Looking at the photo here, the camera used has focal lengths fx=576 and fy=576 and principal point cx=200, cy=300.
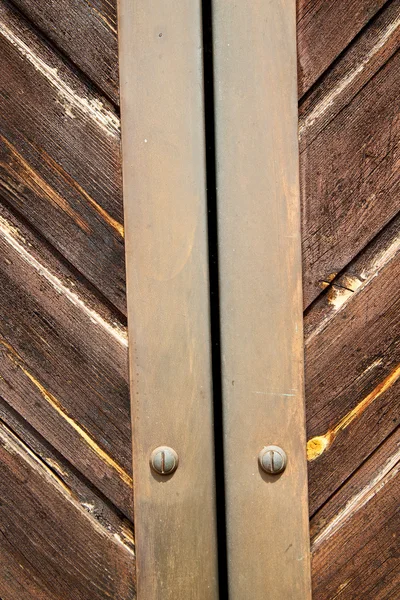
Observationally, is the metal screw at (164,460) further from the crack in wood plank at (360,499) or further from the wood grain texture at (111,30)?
the wood grain texture at (111,30)

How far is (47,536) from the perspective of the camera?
0.78 meters

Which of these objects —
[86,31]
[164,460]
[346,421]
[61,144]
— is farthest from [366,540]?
[86,31]

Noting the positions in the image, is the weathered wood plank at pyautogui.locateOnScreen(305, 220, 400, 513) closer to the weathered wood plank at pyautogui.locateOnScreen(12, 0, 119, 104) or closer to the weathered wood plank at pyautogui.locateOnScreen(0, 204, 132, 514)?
the weathered wood plank at pyautogui.locateOnScreen(0, 204, 132, 514)

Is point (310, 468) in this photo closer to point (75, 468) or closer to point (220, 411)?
point (220, 411)

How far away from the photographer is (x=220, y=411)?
0.76 m

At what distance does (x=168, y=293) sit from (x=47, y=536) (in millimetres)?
368

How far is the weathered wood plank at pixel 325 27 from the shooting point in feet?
2.39

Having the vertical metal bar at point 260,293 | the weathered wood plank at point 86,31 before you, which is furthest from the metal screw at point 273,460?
the weathered wood plank at point 86,31

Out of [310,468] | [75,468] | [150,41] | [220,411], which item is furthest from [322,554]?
[150,41]

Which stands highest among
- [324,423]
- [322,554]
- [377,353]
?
[377,353]

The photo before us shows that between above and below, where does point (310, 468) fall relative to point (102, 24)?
below

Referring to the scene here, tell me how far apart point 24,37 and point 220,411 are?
553mm

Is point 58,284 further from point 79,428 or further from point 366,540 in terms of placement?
point 366,540

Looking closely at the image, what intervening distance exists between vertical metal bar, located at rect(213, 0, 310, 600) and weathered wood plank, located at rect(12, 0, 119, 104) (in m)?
0.13
